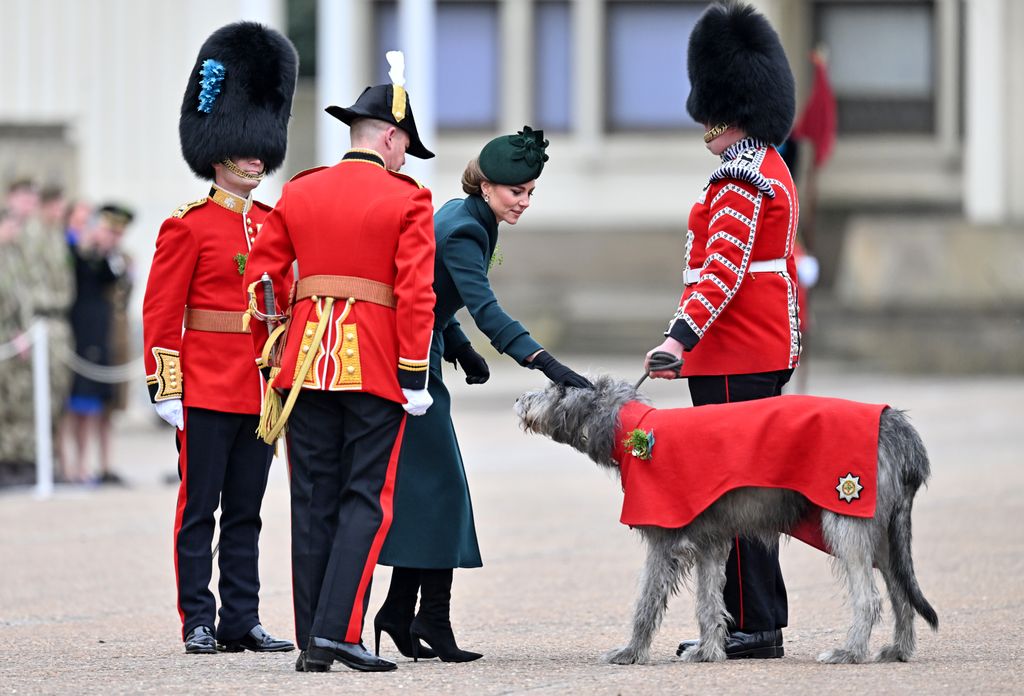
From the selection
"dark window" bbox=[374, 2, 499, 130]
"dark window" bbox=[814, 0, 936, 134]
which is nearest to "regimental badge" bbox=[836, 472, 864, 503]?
"dark window" bbox=[374, 2, 499, 130]

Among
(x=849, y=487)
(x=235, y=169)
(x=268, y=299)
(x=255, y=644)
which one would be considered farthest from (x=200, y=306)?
(x=849, y=487)

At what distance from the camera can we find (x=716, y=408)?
6551 millimetres

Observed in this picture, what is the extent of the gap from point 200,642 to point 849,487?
238 cm

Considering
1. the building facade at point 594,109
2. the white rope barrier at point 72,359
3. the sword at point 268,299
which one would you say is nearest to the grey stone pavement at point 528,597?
the white rope barrier at point 72,359

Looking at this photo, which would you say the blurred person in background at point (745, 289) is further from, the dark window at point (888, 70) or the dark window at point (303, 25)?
the dark window at point (303, 25)

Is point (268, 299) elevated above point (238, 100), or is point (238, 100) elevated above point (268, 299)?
point (238, 100)

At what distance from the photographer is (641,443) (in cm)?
653

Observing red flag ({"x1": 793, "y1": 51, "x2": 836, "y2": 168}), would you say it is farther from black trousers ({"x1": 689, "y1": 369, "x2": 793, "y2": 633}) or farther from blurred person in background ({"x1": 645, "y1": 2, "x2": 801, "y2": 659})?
black trousers ({"x1": 689, "y1": 369, "x2": 793, "y2": 633})

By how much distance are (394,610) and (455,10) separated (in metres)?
21.4

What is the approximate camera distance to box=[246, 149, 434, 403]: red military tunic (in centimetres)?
645

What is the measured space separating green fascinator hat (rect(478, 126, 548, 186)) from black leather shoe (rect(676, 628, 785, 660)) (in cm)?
171

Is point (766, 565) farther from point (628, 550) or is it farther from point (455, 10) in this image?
point (455, 10)

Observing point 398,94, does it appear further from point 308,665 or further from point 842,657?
point 842,657

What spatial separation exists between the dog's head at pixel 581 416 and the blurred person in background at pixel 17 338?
7644mm
